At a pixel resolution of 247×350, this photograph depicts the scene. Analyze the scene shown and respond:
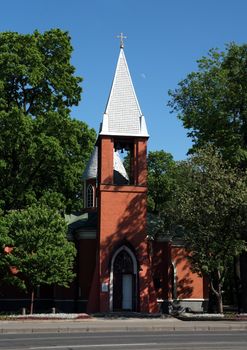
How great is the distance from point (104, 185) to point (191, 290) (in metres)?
11.9

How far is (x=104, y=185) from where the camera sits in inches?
1297

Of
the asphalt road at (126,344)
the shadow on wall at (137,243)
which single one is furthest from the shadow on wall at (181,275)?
the asphalt road at (126,344)

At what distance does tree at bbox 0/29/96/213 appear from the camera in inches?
1395

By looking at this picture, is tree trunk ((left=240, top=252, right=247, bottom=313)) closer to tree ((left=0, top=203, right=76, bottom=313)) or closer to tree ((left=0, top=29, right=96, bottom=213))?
tree ((left=0, top=203, right=76, bottom=313))

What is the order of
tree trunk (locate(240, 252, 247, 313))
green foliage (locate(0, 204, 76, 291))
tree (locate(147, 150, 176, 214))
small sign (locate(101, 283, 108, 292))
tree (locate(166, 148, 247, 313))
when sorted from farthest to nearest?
1. tree (locate(147, 150, 176, 214))
2. tree trunk (locate(240, 252, 247, 313))
3. small sign (locate(101, 283, 108, 292))
4. green foliage (locate(0, 204, 76, 291))
5. tree (locate(166, 148, 247, 313))

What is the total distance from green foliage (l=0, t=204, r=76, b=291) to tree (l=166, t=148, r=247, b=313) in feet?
22.5

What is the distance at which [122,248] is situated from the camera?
3228 cm

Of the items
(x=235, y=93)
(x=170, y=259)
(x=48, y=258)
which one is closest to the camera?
(x=48, y=258)

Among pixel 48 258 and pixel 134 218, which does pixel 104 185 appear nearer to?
pixel 134 218

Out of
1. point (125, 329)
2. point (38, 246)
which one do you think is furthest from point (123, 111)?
point (125, 329)

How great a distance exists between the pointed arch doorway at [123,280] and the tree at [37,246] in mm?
2838

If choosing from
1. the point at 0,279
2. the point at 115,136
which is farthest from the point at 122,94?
the point at 0,279

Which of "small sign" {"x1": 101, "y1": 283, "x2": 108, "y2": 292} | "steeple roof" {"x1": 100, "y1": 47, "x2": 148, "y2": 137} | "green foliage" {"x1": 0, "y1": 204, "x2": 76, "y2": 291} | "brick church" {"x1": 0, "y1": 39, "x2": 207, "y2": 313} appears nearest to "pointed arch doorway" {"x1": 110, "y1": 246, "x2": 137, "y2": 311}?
"brick church" {"x1": 0, "y1": 39, "x2": 207, "y2": 313}

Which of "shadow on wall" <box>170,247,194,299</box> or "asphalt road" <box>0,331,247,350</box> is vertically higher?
"shadow on wall" <box>170,247,194,299</box>
